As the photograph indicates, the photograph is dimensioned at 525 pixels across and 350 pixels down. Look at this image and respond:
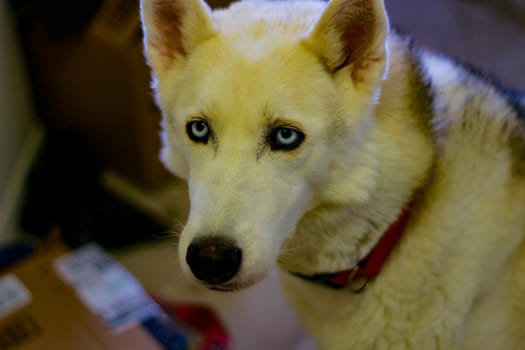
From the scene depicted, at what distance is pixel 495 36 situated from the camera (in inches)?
89.8

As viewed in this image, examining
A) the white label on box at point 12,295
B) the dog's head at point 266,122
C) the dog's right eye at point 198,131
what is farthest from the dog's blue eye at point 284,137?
the white label on box at point 12,295

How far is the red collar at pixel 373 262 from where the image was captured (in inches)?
54.8

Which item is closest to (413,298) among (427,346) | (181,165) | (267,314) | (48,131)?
(427,346)

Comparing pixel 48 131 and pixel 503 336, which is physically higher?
pixel 503 336

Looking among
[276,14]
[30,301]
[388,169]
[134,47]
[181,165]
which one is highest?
[276,14]

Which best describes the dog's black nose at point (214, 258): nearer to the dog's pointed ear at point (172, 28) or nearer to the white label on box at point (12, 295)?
the dog's pointed ear at point (172, 28)

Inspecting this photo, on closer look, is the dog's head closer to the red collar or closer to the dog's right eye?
the dog's right eye

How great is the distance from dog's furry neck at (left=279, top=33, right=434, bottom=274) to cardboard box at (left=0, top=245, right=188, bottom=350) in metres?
0.83

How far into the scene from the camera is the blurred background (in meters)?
2.32

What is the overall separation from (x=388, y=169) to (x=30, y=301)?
139cm

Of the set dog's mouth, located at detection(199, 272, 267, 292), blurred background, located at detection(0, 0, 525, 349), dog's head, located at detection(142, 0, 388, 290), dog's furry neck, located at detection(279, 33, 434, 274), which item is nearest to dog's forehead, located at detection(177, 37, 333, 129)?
dog's head, located at detection(142, 0, 388, 290)

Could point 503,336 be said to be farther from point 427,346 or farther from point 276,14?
point 276,14

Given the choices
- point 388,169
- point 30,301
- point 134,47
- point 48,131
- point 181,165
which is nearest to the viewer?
point 388,169

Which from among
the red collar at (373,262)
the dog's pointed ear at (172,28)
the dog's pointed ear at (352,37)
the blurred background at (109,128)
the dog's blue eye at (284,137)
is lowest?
the blurred background at (109,128)
